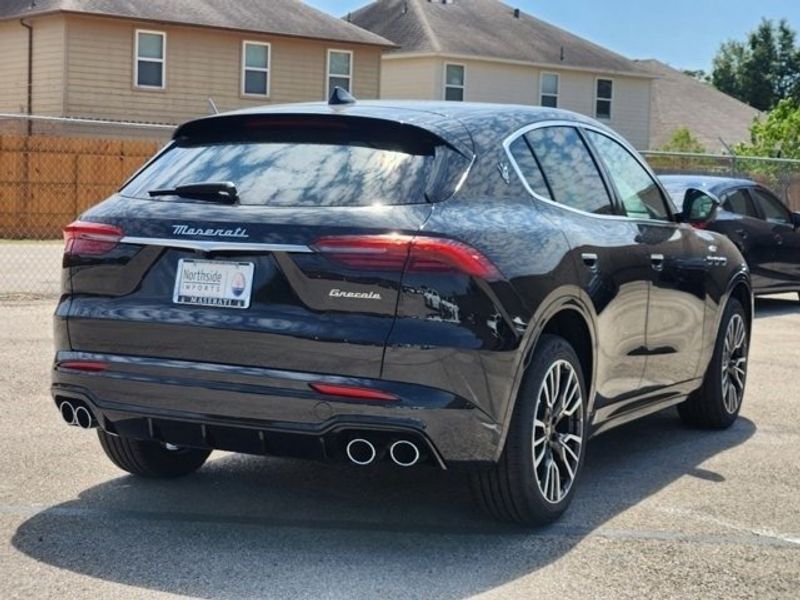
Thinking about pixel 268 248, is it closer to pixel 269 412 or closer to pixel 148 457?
pixel 269 412

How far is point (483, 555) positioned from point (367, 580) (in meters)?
0.56

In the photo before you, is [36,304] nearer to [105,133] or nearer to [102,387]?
[102,387]

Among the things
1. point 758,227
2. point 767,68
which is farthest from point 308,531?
point 767,68

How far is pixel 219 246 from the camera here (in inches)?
196

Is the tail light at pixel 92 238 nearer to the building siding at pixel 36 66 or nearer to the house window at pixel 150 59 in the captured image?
the building siding at pixel 36 66

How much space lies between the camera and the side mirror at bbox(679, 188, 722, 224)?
715 centimetres

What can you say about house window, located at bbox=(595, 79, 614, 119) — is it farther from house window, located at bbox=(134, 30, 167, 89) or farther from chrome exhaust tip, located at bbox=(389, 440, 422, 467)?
chrome exhaust tip, located at bbox=(389, 440, 422, 467)

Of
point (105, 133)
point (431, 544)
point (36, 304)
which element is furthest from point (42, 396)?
point (105, 133)

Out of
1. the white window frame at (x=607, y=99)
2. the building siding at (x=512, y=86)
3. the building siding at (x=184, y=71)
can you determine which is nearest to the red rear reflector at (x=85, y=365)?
the building siding at (x=184, y=71)

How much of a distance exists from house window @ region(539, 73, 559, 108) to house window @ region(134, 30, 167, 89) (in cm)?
1393

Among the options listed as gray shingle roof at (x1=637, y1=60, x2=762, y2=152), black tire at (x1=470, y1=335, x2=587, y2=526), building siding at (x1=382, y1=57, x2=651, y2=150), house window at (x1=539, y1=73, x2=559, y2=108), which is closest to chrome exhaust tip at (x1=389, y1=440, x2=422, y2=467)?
black tire at (x1=470, y1=335, x2=587, y2=526)

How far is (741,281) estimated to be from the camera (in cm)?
790

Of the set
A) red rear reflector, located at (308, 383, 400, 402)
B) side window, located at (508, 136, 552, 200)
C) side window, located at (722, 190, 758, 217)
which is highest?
side window, located at (508, 136, 552, 200)

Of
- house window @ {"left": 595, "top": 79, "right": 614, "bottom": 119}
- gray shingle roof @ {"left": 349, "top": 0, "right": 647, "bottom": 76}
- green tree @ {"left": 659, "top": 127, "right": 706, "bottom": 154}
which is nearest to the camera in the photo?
gray shingle roof @ {"left": 349, "top": 0, "right": 647, "bottom": 76}
